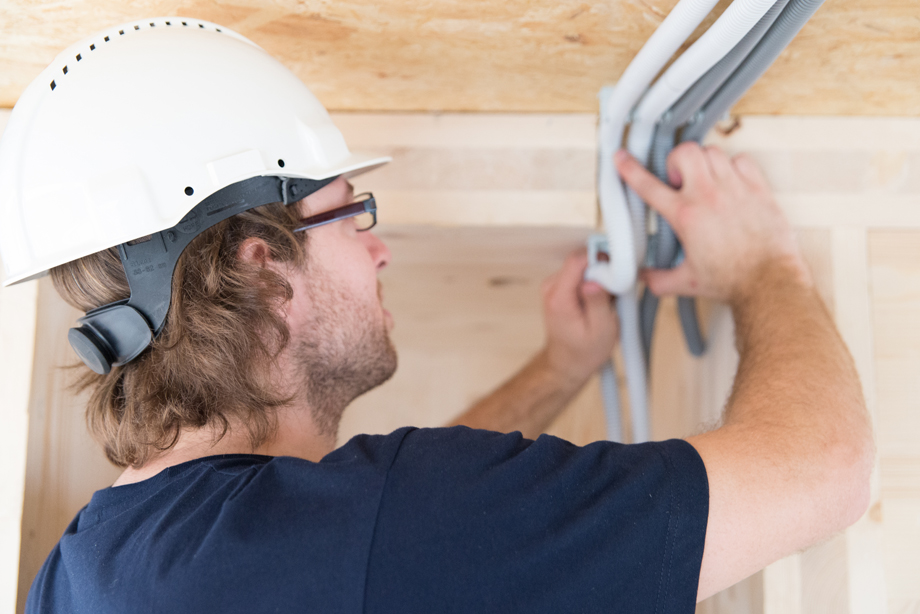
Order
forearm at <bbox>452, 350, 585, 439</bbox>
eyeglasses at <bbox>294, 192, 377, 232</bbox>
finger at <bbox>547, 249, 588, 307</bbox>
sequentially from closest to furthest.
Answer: eyeglasses at <bbox>294, 192, 377, 232</bbox>
finger at <bbox>547, 249, 588, 307</bbox>
forearm at <bbox>452, 350, 585, 439</bbox>

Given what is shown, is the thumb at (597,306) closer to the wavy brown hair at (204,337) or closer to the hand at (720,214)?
the hand at (720,214)

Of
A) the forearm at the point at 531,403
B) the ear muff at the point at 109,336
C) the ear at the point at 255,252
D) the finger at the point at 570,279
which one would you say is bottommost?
Result: the forearm at the point at 531,403

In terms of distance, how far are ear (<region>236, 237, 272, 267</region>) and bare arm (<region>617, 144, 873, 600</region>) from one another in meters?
0.53

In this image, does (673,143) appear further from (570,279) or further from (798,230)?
(570,279)

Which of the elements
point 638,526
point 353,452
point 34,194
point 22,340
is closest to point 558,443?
point 638,526

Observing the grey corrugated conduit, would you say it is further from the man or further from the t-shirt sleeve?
the t-shirt sleeve

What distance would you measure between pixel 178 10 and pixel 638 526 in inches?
30.7

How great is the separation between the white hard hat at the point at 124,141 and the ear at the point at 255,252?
8 cm

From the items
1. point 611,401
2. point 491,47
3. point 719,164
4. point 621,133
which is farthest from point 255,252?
point 611,401

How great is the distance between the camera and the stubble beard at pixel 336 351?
0.84 metres

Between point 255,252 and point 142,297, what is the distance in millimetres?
138


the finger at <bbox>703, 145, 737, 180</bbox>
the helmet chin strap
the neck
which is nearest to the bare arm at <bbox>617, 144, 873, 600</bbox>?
the finger at <bbox>703, 145, 737, 180</bbox>

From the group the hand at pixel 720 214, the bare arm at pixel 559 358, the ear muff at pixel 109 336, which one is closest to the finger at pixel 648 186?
the hand at pixel 720 214

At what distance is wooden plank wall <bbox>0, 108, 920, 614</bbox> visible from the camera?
88 cm
